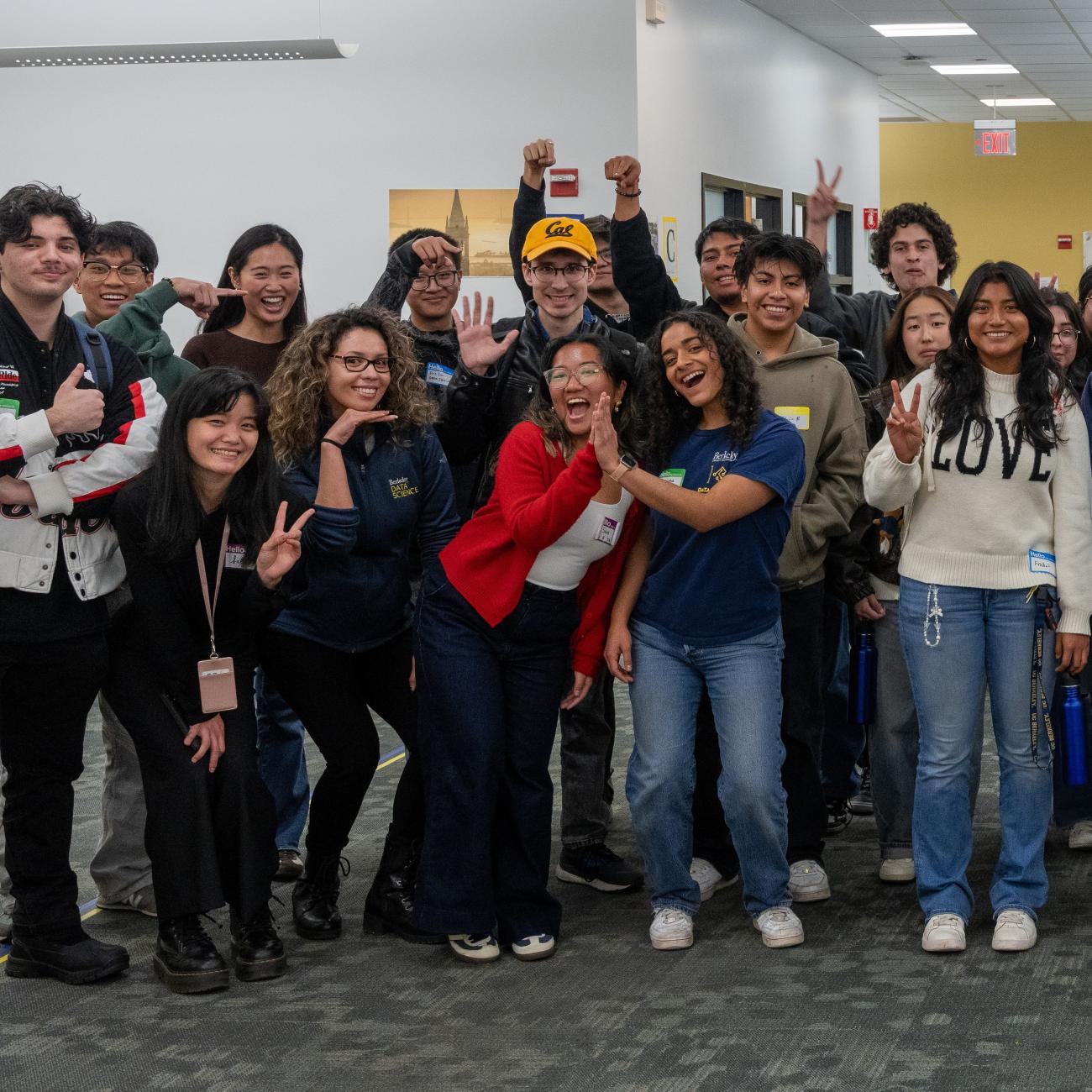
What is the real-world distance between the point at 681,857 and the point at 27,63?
6.45 metres

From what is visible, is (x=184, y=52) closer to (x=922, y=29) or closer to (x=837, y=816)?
(x=837, y=816)

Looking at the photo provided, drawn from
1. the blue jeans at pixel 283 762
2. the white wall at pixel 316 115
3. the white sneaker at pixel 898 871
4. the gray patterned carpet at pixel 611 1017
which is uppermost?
the white wall at pixel 316 115

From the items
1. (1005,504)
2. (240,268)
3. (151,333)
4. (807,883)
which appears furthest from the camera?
(240,268)

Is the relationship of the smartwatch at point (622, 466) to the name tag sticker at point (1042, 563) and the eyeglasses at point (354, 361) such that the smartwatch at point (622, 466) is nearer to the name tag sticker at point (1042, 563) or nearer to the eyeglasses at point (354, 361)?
the eyeglasses at point (354, 361)

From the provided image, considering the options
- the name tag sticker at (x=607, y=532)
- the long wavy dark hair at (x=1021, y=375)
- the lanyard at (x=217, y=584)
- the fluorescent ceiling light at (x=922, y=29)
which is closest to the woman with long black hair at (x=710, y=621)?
the name tag sticker at (x=607, y=532)

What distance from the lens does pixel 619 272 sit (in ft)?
12.9

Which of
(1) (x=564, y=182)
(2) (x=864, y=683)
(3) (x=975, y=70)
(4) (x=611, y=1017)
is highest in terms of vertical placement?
(3) (x=975, y=70)

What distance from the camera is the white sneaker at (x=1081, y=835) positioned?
376 cm

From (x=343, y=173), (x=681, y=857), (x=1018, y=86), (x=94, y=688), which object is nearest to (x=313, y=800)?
(x=94, y=688)

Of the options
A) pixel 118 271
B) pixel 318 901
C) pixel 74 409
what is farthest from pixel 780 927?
pixel 118 271

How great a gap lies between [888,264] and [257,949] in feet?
8.55

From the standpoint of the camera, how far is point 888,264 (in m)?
4.20

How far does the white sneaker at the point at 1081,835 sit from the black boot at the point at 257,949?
2.07 metres

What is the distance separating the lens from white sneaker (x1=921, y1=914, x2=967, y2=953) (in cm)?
301
